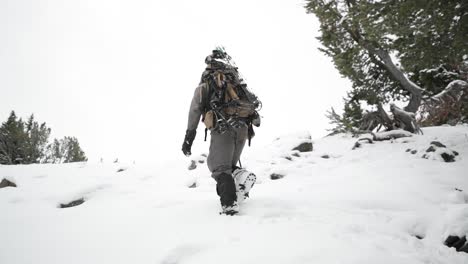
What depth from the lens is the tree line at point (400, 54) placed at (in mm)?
5227

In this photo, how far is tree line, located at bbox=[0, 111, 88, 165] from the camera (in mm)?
23391

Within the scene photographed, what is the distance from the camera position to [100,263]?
217 cm

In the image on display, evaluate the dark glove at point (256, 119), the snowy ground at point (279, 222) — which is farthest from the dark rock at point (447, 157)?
the dark glove at point (256, 119)

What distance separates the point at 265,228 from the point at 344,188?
1.94 metres

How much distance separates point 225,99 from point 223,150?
688 millimetres

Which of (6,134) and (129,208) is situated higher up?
(6,134)

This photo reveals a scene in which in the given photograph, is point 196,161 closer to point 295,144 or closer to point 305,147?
point 295,144

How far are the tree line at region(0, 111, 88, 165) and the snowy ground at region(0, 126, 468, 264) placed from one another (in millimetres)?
23069

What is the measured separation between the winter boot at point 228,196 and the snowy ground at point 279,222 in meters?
0.13

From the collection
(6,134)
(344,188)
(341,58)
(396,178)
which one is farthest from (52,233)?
(6,134)

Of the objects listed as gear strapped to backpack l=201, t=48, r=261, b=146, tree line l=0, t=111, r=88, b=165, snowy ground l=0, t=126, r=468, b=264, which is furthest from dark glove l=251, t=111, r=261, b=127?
tree line l=0, t=111, r=88, b=165

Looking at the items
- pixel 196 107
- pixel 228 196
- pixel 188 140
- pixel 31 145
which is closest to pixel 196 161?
pixel 188 140

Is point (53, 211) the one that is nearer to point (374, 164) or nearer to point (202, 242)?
point (202, 242)

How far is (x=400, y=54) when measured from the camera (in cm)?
657
